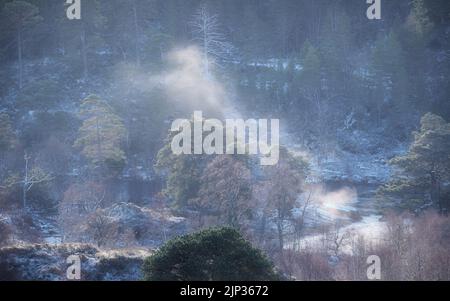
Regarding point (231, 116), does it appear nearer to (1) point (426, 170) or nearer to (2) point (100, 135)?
(2) point (100, 135)

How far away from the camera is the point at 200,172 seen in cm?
2895

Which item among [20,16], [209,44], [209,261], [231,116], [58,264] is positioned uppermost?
[209,44]

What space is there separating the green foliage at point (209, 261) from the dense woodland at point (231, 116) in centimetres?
1080

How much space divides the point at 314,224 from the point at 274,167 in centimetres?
536

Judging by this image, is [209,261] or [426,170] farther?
[426,170]

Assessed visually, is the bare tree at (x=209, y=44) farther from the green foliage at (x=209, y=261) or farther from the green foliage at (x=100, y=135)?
the green foliage at (x=209, y=261)

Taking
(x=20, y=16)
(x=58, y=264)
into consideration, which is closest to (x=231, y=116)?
(x=20, y=16)

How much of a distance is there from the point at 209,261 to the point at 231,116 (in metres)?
40.3

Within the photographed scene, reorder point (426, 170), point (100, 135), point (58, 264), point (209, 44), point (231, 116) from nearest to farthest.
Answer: point (58, 264) → point (426, 170) → point (100, 135) → point (231, 116) → point (209, 44)

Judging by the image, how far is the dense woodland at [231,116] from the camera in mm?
27125

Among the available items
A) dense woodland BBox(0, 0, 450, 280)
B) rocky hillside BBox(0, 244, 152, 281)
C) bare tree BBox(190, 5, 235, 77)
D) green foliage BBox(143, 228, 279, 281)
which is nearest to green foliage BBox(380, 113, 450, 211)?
dense woodland BBox(0, 0, 450, 280)

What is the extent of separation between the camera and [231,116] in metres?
52.4

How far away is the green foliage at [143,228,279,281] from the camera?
12422mm

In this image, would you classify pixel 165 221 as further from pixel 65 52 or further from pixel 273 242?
pixel 65 52
